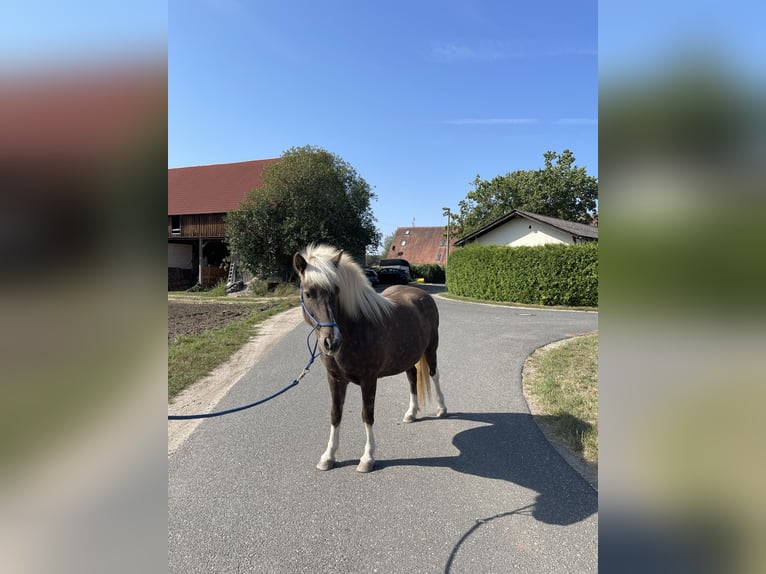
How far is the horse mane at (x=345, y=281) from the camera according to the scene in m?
3.08

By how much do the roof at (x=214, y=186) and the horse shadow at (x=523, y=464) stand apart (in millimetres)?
25852

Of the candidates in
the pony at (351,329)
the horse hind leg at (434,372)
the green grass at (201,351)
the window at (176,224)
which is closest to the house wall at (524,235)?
the green grass at (201,351)

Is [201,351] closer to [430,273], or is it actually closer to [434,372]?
[434,372]

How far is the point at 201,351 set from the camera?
8.14 m

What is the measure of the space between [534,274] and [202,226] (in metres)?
22.3

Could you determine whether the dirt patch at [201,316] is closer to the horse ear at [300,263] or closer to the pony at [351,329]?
the pony at [351,329]

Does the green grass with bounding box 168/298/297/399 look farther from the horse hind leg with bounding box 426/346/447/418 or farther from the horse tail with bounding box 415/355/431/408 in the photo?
the horse hind leg with bounding box 426/346/447/418

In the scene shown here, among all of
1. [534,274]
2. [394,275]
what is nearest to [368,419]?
[534,274]

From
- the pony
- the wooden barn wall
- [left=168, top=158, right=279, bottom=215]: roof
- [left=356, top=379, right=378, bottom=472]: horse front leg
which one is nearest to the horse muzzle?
the pony

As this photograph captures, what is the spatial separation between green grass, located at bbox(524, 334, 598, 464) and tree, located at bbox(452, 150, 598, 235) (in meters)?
33.5
